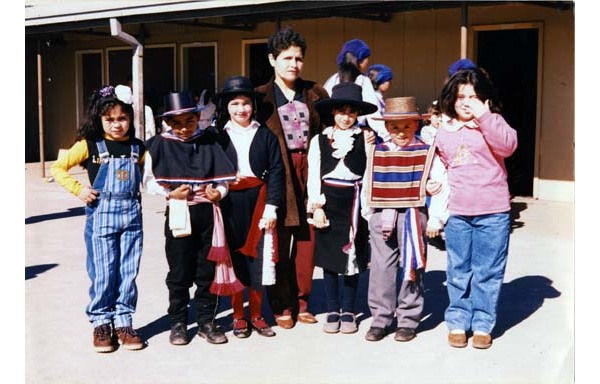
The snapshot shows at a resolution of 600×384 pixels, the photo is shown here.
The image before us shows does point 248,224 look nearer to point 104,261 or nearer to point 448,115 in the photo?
point 104,261

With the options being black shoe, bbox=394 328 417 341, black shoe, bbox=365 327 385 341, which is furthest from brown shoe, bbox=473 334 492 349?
black shoe, bbox=365 327 385 341

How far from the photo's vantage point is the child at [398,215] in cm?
462

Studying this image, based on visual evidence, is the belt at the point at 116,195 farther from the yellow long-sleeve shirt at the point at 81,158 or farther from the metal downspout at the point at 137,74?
the metal downspout at the point at 137,74

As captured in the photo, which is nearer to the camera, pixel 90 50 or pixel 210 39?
pixel 210 39

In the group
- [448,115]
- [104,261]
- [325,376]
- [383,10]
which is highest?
[383,10]

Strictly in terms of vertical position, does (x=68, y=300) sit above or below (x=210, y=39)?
below

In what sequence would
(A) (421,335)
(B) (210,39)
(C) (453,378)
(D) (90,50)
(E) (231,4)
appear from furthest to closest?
(D) (90,50)
(B) (210,39)
(E) (231,4)
(A) (421,335)
(C) (453,378)

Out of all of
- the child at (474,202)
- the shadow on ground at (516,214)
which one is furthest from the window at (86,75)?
the child at (474,202)

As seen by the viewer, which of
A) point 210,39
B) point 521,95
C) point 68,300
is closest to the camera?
point 68,300

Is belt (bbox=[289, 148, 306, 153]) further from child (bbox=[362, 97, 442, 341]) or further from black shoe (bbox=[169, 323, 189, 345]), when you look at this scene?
black shoe (bbox=[169, 323, 189, 345])

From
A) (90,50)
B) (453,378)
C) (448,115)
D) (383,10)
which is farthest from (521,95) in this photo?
(90,50)

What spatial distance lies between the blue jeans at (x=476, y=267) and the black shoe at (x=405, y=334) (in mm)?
209

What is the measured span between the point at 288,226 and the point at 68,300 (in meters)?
1.67

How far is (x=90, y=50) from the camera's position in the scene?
15.9 metres
